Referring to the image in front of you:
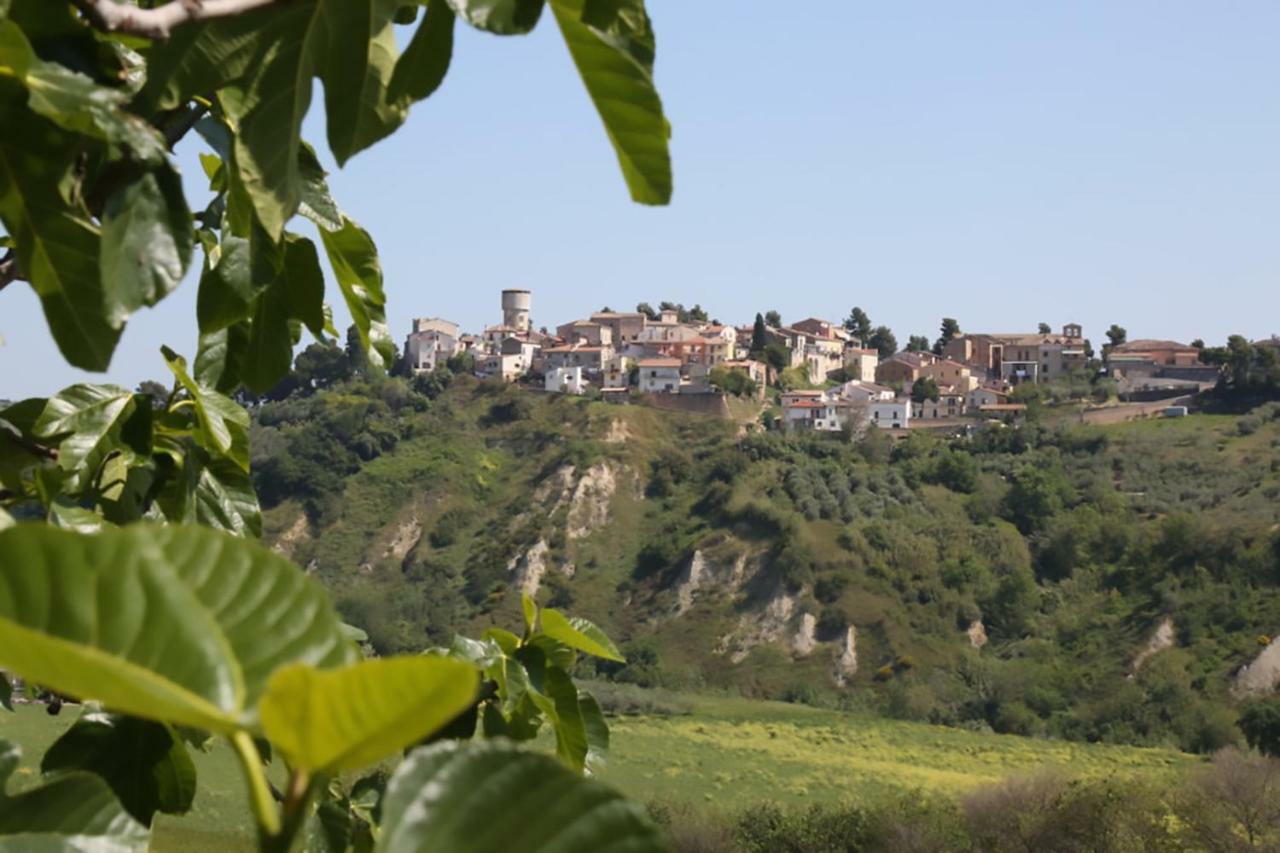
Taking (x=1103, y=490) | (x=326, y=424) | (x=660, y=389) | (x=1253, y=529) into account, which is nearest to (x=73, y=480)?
(x=1253, y=529)

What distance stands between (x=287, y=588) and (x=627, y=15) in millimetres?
434

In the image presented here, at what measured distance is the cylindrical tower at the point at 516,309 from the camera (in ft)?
226

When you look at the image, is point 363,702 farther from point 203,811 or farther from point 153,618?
point 203,811

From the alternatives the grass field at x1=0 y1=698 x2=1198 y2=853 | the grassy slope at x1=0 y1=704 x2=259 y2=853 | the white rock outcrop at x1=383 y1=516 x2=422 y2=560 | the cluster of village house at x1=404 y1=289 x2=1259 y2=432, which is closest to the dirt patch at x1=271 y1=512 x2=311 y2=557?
the white rock outcrop at x1=383 y1=516 x2=422 y2=560

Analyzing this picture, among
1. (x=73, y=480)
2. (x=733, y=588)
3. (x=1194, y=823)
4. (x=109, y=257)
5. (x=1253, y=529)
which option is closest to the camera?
(x=109, y=257)

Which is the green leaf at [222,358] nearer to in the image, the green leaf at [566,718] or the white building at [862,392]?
the green leaf at [566,718]

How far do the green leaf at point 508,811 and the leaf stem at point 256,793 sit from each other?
0.03m

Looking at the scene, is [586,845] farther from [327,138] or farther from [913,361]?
[913,361]

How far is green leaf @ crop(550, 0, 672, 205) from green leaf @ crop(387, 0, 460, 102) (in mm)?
72

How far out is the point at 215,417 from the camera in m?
1.24

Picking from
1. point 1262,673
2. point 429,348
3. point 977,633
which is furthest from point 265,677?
point 429,348

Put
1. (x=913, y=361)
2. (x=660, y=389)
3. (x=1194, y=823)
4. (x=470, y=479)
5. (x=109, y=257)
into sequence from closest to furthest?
(x=109, y=257) → (x=1194, y=823) → (x=470, y=479) → (x=660, y=389) → (x=913, y=361)

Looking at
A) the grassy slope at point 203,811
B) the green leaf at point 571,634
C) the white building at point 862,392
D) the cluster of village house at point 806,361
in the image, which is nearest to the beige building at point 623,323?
the cluster of village house at point 806,361

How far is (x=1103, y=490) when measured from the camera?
42.5m
